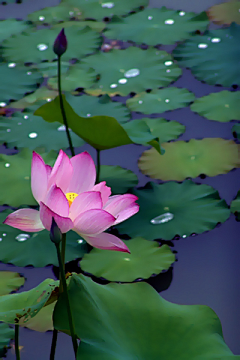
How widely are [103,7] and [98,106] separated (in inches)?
41.3

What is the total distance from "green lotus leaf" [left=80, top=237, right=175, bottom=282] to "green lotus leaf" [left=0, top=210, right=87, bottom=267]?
1.7 inches

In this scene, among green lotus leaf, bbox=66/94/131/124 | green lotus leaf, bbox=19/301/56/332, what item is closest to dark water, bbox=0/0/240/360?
green lotus leaf, bbox=19/301/56/332

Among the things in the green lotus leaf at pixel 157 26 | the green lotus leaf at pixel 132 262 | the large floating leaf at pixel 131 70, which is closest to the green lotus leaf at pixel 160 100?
the large floating leaf at pixel 131 70

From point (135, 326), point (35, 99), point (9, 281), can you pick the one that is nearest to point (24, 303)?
point (135, 326)

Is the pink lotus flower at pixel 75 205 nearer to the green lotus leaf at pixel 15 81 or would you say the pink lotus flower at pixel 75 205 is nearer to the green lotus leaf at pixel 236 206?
the green lotus leaf at pixel 236 206

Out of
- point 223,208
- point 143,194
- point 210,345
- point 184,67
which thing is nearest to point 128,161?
point 143,194

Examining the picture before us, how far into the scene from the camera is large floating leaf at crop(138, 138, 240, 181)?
1.48 meters

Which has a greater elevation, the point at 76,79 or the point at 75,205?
the point at 75,205

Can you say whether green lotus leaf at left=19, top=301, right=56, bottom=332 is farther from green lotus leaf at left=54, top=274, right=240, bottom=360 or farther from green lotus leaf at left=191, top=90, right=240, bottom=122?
green lotus leaf at left=191, top=90, right=240, bottom=122

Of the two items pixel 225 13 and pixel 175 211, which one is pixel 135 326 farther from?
pixel 225 13

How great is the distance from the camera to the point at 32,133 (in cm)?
165

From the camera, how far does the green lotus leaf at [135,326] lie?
0.71 meters

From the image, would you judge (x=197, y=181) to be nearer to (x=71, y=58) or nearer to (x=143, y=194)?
(x=143, y=194)

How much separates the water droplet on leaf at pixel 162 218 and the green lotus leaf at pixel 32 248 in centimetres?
22
